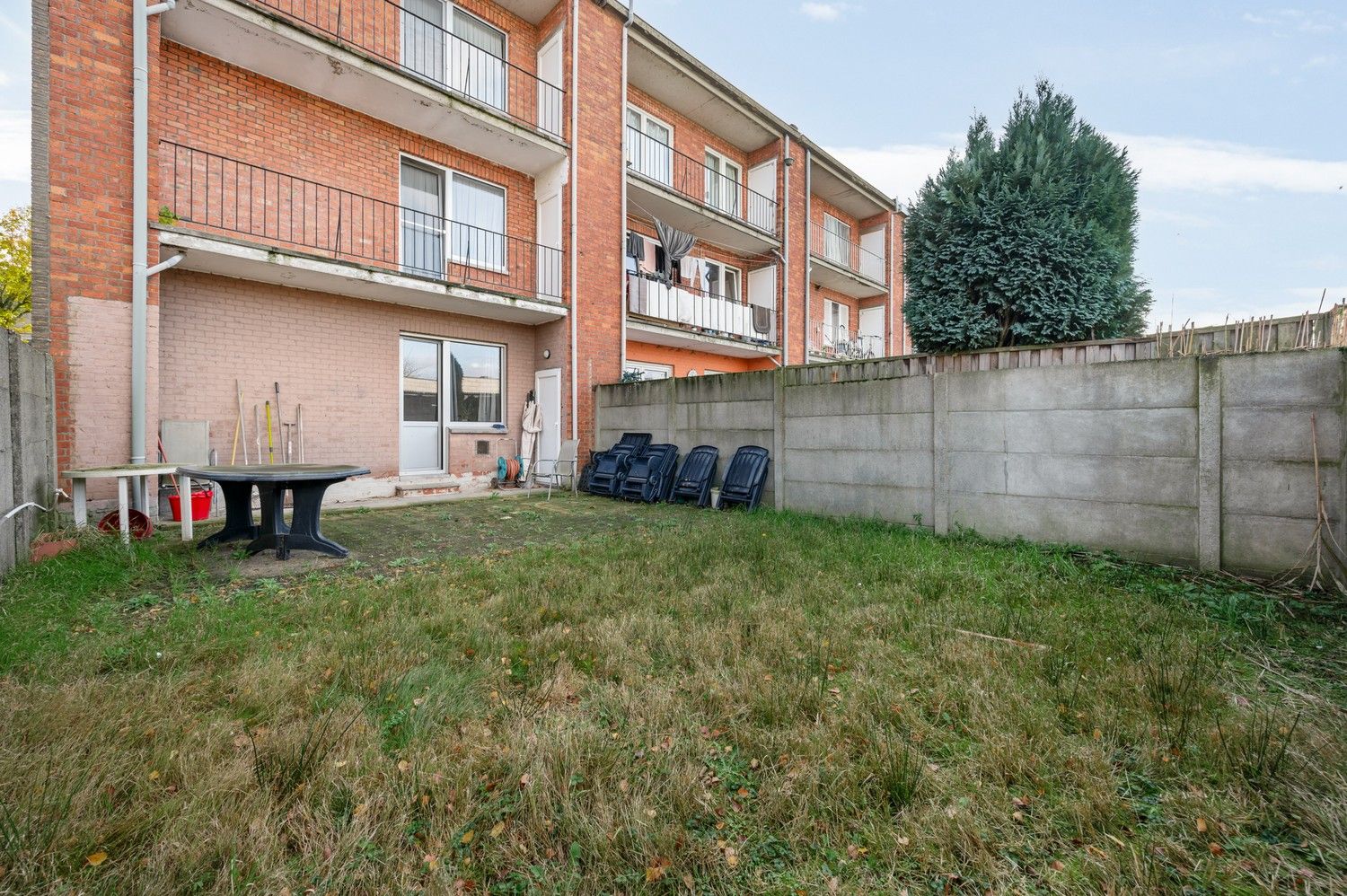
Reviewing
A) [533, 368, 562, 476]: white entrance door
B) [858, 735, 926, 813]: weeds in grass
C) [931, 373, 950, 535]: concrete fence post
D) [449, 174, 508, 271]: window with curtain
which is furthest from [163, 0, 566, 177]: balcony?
[858, 735, 926, 813]: weeds in grass

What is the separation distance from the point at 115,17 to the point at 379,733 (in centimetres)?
857

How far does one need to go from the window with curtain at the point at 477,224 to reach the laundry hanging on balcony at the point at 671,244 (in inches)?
130

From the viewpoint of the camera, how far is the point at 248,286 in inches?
305

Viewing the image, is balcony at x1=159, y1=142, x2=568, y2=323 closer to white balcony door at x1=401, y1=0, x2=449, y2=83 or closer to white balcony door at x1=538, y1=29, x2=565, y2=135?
white balcony door at x1=538, y1=29, x2=565, y2=135

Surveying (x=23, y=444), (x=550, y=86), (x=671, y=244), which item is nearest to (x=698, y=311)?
(x=671, y=244)

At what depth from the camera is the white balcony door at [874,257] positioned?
58.7ft

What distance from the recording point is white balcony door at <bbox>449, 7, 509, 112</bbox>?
9266mm

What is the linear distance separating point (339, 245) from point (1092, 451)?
31.5 ft

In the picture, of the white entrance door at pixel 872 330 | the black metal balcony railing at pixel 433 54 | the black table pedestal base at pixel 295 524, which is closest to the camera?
the black table pedestal base at pixel 295 524

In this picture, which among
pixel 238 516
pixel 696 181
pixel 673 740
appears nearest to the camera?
pixel 673 740

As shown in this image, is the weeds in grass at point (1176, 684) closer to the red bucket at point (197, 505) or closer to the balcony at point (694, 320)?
the red bucket at point (197, 505)

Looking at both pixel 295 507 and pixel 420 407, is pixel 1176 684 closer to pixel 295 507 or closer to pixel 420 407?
pixel 295 507

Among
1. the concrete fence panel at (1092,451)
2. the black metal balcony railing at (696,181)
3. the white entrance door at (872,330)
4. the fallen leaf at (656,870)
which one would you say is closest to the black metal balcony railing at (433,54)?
the black metal balcony railing at (696,181)

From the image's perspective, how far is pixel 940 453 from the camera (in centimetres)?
567
